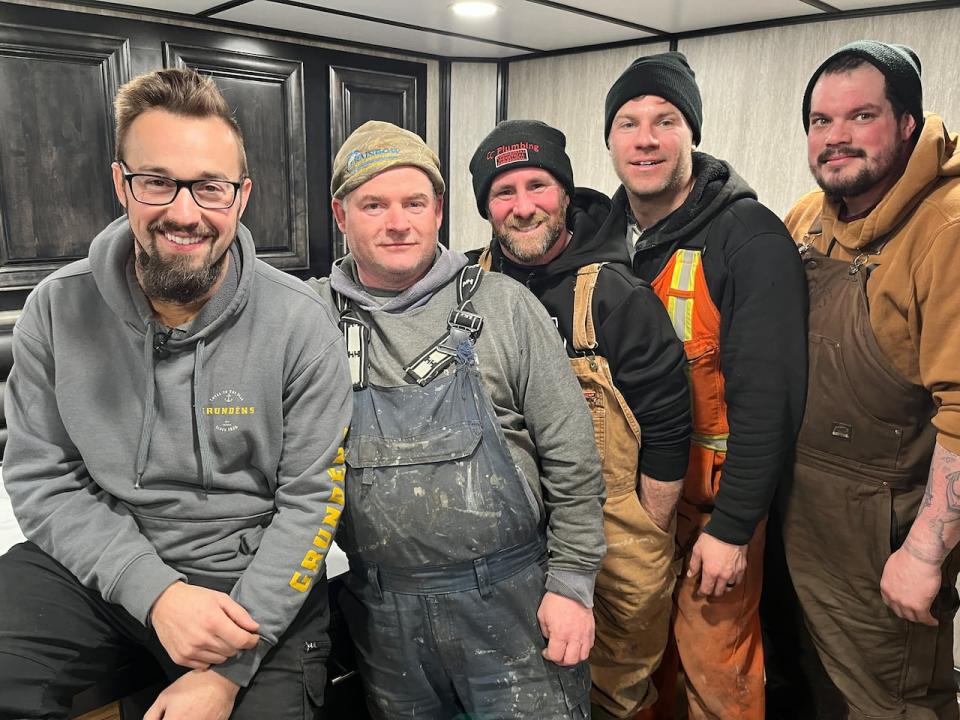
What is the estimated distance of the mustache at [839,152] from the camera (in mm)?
1471

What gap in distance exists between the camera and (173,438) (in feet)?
3.96

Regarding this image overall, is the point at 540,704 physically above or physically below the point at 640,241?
below

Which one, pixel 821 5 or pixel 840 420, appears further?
pixel 821 5

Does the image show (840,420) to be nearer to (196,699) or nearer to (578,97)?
(196,699)

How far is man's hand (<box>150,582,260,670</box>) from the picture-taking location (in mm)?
1126

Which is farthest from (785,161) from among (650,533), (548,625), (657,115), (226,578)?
(226,578)

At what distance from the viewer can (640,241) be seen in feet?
5.51

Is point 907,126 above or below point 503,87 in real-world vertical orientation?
below

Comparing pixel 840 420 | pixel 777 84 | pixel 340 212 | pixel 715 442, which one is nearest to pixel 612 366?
pixel 715 442

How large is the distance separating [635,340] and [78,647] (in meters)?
1.13

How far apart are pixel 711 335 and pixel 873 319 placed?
309 mm

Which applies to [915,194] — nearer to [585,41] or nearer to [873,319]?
[873,319]

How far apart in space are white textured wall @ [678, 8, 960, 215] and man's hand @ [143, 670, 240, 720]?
2.56 meters

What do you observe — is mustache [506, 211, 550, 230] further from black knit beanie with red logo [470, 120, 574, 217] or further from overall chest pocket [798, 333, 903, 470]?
overall chest pocket [798, 333, 903, 470]
